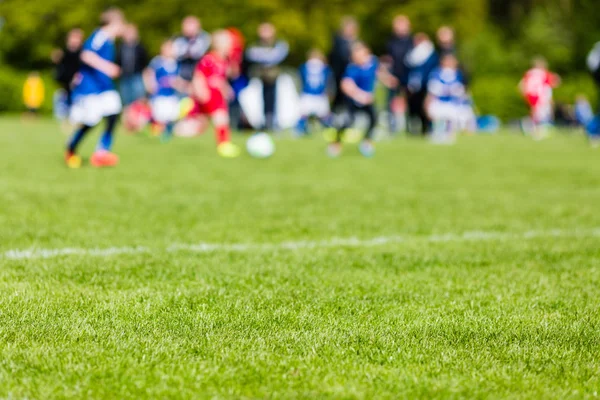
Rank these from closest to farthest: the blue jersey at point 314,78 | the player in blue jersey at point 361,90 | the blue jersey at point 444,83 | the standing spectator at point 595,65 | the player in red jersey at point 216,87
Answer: the player in red jersey at point 216,87
the player in blue jersey at point 361,90
the standing spectator at point 595,65
the blue jersey at point 444,83
the blue jersey at point 314,78

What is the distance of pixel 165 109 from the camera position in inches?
702

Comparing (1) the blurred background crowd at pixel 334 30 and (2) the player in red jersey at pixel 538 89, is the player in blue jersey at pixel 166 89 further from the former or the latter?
(1) the blurred background crowd at pixel 334 30

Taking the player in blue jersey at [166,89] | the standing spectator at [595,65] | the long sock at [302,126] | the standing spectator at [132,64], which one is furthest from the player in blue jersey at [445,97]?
the standing spectator at [132,64]

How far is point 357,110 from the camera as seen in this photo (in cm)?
1454

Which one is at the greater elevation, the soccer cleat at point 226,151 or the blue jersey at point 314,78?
the blue jersey at point 314,78

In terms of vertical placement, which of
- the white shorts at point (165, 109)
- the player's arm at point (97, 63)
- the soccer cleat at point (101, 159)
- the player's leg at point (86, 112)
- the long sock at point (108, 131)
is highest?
the player's arm at point (97, 63)

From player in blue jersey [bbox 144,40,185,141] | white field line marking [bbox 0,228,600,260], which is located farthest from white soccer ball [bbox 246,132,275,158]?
white field line marking [bbox 0,228,600,260]

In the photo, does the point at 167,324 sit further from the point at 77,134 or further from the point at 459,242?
the point at 77,134

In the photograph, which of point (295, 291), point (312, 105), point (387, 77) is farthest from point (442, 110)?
point (295, 291)

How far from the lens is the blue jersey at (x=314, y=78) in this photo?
21.5 m

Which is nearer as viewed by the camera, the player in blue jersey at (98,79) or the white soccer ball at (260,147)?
the player in blue jersey at (98,79)

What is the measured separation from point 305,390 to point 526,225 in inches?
165

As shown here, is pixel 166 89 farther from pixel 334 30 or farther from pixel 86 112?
pixel 334 30

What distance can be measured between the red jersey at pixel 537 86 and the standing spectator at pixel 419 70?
599cm
